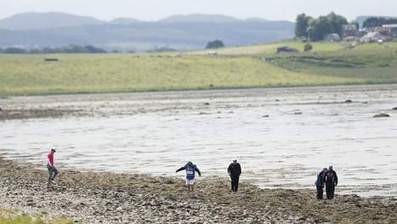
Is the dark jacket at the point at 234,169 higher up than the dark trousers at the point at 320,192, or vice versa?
the dark jacket at the point at 234,169

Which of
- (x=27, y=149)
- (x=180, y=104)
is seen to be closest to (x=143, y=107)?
(x=180, y=104)

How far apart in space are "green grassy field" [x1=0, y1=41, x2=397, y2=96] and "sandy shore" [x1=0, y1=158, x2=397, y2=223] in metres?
113

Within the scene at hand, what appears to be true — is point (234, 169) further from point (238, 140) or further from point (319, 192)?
point (238, 140)

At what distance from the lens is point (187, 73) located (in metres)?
169

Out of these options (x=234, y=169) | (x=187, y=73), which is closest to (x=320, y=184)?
(x=234, y=169)

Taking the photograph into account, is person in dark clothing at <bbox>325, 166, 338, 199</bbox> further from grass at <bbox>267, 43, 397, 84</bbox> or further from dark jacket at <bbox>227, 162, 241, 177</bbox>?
grass at <bbox>267, 43, 397, 84</bbox>

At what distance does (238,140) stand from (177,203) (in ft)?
95.8

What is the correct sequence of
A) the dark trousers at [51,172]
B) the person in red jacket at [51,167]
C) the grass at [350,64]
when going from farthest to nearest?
the grass at [350,64]
the dark trousers at [51,172]
the person in red jacket at [51,167]

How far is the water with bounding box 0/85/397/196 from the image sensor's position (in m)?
46.7

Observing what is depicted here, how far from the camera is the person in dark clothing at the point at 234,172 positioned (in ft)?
124

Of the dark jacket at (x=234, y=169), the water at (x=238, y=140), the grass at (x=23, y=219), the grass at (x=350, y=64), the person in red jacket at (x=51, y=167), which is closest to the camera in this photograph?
the grass at (x=23, y=219)

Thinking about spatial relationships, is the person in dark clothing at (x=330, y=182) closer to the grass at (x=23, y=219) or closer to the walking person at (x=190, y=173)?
the walking person at (x=190, y=173)

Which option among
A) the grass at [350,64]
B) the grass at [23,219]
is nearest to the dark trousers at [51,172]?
the grass at [23,219]

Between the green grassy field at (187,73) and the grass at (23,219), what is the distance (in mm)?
121941
